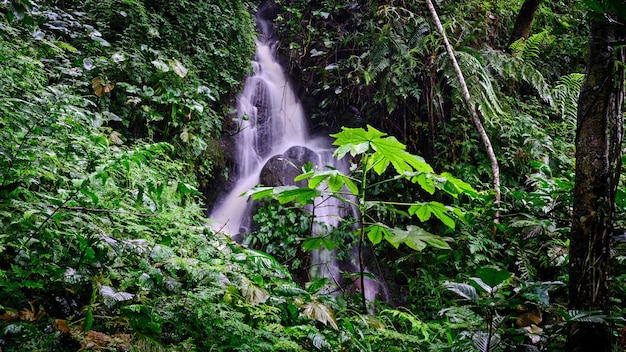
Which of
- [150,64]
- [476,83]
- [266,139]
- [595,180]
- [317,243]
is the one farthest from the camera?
[266,139]

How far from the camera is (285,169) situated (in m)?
5.82

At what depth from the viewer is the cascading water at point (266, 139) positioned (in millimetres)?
5480

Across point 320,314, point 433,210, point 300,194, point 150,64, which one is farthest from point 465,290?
point 150,64

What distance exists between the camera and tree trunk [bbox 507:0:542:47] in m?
5.43

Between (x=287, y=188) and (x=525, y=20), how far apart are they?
228 inches

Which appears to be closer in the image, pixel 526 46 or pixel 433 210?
pixel 433 210

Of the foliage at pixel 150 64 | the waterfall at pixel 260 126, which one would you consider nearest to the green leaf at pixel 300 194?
the foliage at pixel 150 64

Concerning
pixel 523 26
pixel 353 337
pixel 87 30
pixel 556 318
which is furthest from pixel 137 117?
pixel 523 26

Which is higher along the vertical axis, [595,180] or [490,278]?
[595,180]

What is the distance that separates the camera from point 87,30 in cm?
434

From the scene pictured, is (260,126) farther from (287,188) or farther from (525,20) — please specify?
(287,188)

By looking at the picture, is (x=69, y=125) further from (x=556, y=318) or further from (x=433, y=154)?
(x=433, y=154)

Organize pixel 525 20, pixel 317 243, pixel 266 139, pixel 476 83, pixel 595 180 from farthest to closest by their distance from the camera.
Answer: pixel 266 139
pixel 525 20
pixel 476 83
pixel 317 243
pixel 595 180

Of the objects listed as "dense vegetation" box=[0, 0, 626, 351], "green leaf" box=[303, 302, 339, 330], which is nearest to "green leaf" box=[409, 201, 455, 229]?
"dense vegetation" box=[0, 0, 626, 351]
